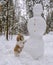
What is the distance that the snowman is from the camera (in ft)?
27.2

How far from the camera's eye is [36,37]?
8.43 meters

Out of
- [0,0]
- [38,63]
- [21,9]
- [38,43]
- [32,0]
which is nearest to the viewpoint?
[38,63]

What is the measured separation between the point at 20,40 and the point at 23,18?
24.5 metres

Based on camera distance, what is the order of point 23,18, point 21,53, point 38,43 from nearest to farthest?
point 38,43
point 21,53
point 23,18

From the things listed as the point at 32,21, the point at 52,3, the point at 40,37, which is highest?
the point at 32,21

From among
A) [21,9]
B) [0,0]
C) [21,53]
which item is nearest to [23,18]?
[21,9]

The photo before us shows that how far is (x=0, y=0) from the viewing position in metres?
24.5

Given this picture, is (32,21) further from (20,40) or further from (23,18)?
(23,18)

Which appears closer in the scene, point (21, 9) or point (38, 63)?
point (38, 63)

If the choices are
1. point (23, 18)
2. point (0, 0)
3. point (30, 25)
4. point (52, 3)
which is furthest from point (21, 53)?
point (23, 18)

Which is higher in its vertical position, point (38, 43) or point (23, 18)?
point (38, 43)

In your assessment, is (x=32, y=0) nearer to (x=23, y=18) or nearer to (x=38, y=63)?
(x=23, y=18)

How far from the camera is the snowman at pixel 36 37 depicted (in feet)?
27.2

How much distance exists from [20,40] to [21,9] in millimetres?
29041
